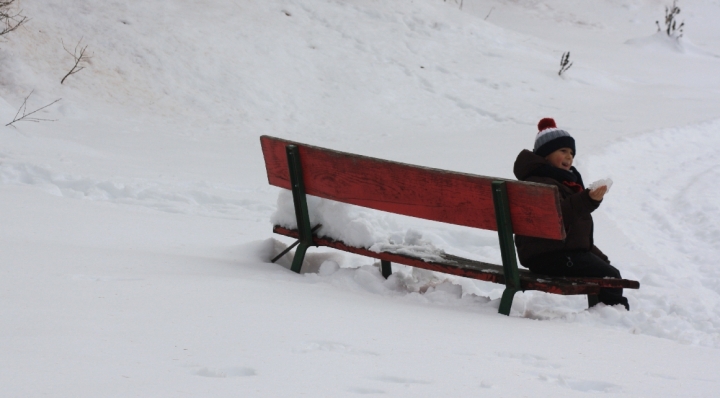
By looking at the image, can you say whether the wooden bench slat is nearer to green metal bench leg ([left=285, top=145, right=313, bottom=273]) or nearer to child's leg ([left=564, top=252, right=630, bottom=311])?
child's leg ([left=564, top=252, right=630, bottom=311])

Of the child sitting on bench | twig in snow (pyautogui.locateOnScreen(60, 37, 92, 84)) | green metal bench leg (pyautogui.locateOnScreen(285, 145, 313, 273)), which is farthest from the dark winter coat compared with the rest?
twig in snow (pyautogui.locateOnScreen(60, 37, 92, 84))

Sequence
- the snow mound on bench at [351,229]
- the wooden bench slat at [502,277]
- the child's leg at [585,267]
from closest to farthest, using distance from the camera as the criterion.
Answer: the wooden bench slat at [502,277]
the child's leg at [585,267]
the snow mound on bench at [351,229]

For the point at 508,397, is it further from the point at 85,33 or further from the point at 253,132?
the point at 85,33

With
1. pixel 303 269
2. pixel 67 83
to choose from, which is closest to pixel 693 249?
pixel 303 269

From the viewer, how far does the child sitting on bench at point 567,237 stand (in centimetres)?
436

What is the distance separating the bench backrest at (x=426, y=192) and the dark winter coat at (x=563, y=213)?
319 millimetres

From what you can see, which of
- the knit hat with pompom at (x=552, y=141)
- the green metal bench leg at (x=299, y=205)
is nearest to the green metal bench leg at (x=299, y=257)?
the green metal bench leg at (x=299, y=205)

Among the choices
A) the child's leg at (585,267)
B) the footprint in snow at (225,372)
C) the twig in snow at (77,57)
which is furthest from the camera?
the twig in snow at (77,57)

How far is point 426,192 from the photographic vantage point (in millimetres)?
4348

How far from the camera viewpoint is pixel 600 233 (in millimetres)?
6953

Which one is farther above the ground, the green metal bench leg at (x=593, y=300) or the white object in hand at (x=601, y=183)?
the white object in hand at (x=601, y=183)

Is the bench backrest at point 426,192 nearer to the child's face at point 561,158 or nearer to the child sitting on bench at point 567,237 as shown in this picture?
the child sitting on bench at point 567,237

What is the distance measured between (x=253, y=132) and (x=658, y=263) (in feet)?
21.5

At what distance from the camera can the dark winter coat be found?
429cm
